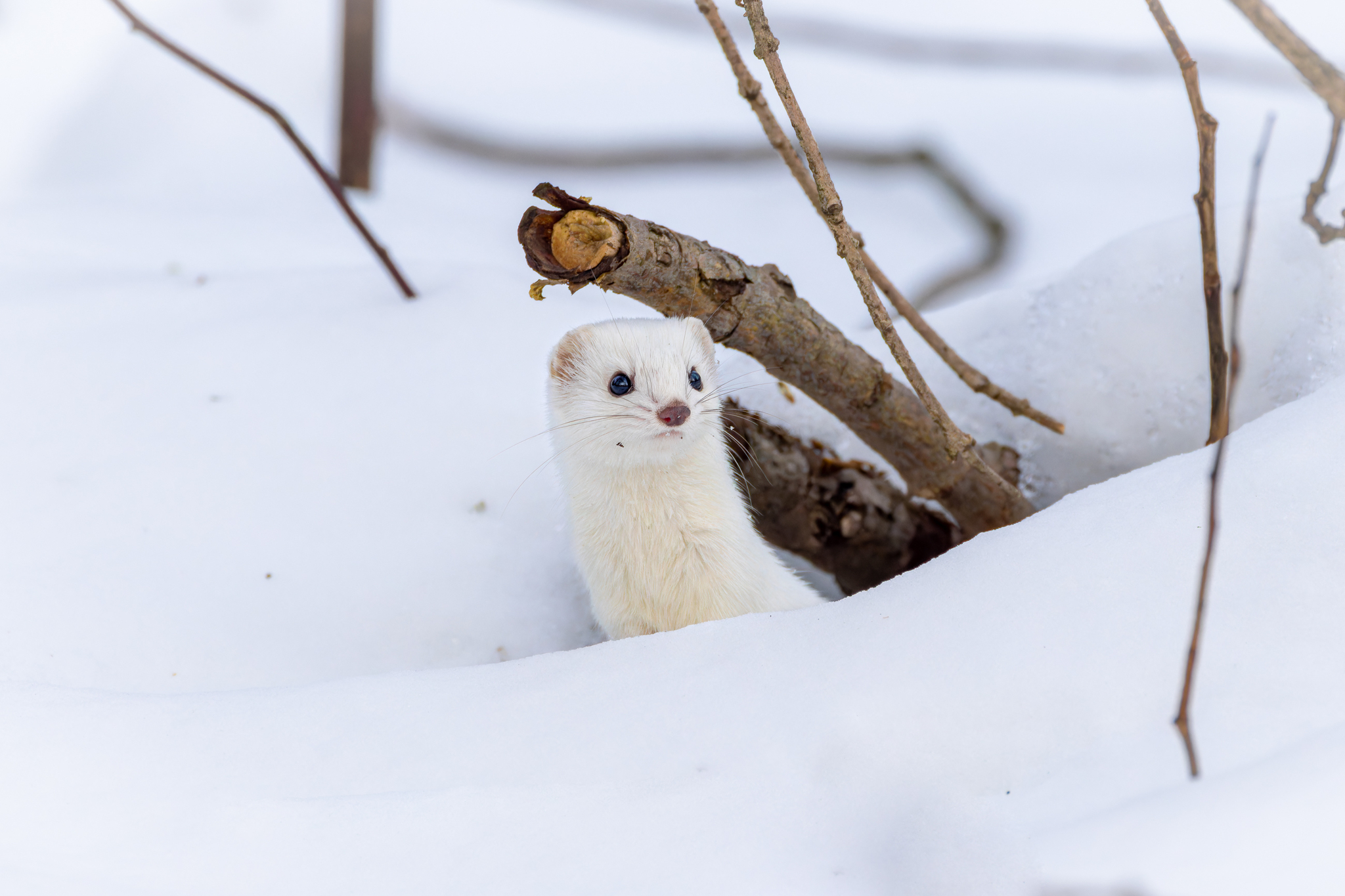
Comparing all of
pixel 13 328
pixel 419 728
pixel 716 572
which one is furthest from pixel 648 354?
pixel 13 328

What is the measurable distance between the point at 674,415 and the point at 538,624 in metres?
0.37

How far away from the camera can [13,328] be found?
165 centimetres

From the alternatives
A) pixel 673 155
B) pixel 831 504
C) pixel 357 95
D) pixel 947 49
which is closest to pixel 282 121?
pixel 831 504

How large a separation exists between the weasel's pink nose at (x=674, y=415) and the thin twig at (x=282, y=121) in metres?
0.74

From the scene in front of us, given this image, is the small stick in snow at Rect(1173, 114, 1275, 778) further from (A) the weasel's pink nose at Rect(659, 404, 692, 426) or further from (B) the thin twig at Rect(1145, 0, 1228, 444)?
(A) the weasel's pink nose at Rect(659, 404, 692, 426)

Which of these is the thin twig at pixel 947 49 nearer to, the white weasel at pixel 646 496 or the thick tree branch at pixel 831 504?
the thick tree branch at pixel 831 504

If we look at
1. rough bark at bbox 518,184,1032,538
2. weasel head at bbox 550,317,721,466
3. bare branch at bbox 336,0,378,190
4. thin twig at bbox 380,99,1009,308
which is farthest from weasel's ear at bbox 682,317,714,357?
thin twig at bbox 380,99,1009,308

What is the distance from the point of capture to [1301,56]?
0.71 m

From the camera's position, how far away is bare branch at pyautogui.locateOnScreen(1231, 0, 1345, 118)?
0.67m

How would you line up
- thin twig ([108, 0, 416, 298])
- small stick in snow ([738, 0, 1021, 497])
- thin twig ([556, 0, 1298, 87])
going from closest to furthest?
small stick in snow ([738, 0, 1021, 497]) < thin twig ([108, 0, 416, 298]) < thin twig ([556, 0, 1298, 87])

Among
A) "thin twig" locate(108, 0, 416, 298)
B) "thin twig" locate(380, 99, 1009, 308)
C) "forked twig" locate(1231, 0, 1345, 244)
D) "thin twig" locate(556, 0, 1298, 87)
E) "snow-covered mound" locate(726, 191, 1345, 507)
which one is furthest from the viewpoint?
"thin twig" locate(556, 0, 1298, 87)

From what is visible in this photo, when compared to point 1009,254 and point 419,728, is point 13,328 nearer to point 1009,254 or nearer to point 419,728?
point 419,728

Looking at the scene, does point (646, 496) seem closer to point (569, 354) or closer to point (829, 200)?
point (569, 354)

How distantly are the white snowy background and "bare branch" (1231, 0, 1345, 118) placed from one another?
358 millimetres
